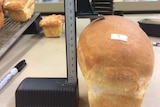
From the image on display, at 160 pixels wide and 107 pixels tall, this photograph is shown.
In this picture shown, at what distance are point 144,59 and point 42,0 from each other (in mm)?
1136

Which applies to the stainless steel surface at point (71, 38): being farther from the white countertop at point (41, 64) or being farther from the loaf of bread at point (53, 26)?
the loaf of bread at point (53, 26)

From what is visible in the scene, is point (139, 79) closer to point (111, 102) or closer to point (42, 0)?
point (111, 102)

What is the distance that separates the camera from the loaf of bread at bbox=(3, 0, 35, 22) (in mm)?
1204

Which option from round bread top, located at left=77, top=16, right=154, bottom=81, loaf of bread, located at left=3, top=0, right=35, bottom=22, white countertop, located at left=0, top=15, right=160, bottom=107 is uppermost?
round bread top, located at left=77, top=16, right=154, bottom=81

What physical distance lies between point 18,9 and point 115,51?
0.69 metres

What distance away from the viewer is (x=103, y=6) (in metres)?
0.73

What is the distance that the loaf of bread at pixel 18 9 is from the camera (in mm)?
1204

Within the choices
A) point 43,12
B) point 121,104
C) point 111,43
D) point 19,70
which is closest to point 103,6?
point 111,43

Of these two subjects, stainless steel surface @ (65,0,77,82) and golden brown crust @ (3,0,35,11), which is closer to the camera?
stainless steel surface @ (65,0,77,82)

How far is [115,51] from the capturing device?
0.61 metres

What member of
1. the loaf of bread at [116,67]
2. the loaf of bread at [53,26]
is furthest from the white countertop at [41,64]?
the loaf of bread at [116,67]

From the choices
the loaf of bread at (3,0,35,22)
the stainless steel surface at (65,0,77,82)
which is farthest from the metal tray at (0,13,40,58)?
the stainless steel surface at (65,0,77,82)

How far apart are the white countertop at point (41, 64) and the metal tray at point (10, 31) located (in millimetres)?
57

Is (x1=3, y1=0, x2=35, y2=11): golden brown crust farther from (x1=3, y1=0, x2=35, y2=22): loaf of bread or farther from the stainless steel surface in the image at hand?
the stainless steel surface
